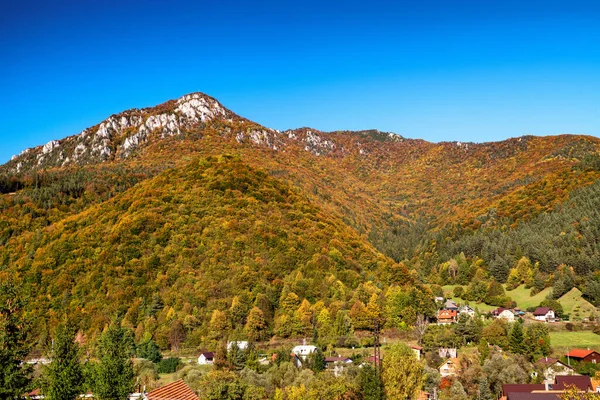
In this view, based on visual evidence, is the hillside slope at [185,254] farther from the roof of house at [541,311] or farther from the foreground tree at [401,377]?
the foreground tree at [401,377]

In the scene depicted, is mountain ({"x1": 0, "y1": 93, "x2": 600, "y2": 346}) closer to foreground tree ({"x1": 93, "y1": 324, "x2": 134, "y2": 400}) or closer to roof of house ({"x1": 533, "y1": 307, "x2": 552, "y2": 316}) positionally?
roof of house ({"x1": 533, "y1": 307, "x2": 552, "y2": 316})

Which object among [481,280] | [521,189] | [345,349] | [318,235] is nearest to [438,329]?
[345,349]

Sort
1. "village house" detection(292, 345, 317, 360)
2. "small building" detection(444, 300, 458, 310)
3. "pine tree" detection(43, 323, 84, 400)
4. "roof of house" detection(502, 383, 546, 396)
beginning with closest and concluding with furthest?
"pine tree" detection(43, 323, 84, 400) < "roof of house" detection(502, 383, 546, 396) < "village house" detection(292, 345, 317, 360) < "small building" detection(444, 300, 458, 310)

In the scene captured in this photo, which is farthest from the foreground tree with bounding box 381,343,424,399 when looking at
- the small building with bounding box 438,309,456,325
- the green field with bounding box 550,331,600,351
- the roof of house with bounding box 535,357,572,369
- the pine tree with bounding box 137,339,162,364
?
the small building with bounding box 438,309,456,325

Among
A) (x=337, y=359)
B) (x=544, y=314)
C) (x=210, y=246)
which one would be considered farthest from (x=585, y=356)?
(x=210, y=246)

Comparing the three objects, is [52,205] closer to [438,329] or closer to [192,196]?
[192,196]

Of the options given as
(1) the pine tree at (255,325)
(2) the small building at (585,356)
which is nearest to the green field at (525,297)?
(2) the small building at (585,356)
